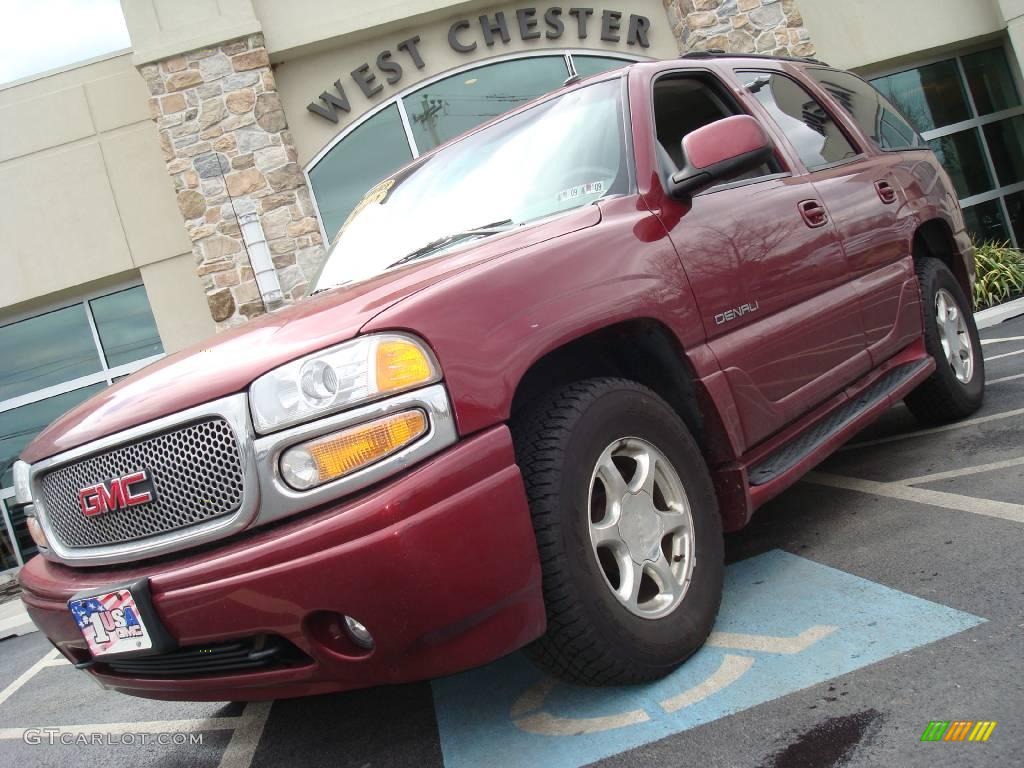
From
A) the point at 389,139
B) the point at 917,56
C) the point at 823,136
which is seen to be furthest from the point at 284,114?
the point at 917,56

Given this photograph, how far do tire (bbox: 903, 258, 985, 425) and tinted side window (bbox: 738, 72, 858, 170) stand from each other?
0.74 meters

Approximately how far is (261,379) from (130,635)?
2.31 feet

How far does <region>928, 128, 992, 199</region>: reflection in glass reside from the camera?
523 inches

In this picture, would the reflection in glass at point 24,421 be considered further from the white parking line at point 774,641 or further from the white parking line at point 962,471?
the white parking line at point 774,641

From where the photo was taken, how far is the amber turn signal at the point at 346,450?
198 centimetres

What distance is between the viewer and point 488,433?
2068 mm

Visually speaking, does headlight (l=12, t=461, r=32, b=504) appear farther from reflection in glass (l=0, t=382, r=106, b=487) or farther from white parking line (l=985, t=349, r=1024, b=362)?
reflection in glass (l=0, t=382, r=106, b=487)

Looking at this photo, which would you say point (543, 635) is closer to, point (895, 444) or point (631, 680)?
point (631, 680)

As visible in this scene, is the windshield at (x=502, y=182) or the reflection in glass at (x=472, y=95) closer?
the windshield at (x=502, y=182)

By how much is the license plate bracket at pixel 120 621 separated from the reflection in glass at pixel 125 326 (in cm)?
947

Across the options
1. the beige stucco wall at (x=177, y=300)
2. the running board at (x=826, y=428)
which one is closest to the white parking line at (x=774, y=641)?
the running board at (x=826, y=428)

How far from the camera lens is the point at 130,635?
215cm

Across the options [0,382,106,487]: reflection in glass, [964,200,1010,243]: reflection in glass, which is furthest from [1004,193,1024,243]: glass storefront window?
[0,382,106,487]: reflection in glass

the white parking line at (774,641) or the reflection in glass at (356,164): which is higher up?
the reflection in glass at (356,164)
